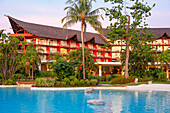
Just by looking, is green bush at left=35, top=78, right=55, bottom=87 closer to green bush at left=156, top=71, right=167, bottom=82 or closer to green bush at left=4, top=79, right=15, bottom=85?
green bush at left=4, top=79, right=15, bottom=85

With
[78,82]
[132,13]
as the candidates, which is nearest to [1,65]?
[78,82]

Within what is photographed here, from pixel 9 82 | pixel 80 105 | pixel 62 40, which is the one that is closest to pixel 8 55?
pixel 9 82

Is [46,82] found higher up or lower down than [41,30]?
lower down

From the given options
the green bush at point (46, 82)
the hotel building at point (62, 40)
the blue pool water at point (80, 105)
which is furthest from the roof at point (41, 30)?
the blue pool water at point (80, 105)

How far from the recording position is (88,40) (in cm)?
5944

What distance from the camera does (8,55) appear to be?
3275cm

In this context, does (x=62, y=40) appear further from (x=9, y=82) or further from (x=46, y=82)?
(x=46, y=82)

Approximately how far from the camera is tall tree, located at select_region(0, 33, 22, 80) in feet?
104

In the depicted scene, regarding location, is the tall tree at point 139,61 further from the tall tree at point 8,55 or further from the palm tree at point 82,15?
the tall tree at point 8,55

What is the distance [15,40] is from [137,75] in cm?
1946

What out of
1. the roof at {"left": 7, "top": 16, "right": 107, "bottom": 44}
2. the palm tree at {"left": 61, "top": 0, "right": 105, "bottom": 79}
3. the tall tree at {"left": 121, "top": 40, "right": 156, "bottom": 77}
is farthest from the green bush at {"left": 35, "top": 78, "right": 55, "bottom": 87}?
the roof at {"left": 7, "top": 16, "right": 107, "bottom": 44}

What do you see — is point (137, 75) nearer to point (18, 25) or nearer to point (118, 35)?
point (118, 35)

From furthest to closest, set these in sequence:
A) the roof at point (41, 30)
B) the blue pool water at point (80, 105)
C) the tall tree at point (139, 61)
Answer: the roof at point (41, 30) < the tall tree at point (139, 61) < the blue pool water at point (80, 105)

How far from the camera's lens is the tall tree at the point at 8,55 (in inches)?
1243
